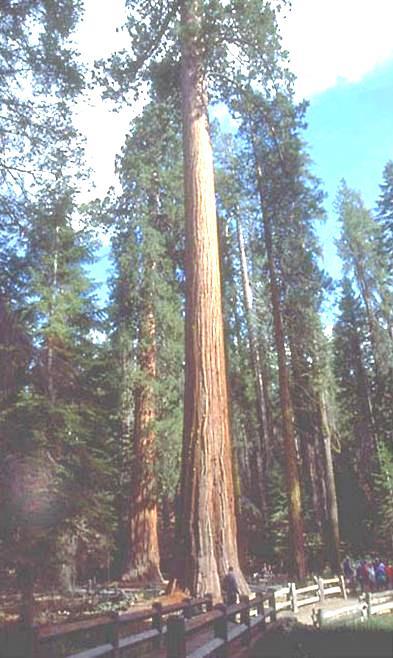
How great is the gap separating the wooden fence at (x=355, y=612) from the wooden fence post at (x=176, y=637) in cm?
435

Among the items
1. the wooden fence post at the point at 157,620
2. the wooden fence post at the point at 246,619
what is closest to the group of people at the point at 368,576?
the wooden fence post at the point at 246,619

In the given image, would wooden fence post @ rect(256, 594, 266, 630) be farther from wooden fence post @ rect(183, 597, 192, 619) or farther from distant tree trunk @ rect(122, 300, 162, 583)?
distant tree trunk @ rect(122, 300, 162, 583)

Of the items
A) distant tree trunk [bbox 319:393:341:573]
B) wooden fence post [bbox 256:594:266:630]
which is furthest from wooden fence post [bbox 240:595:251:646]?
distant tree trunk [bbox 319:393:341:573]

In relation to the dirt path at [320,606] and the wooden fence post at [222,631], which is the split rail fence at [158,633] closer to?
the wooden fence post at [222,631]

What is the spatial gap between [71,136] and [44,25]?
7.28ft

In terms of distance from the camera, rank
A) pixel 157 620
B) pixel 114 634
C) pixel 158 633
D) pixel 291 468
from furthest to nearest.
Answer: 1. pixel 291 468
2. pixel 157 620
3. pixel 158 633
4. pixel 114 634

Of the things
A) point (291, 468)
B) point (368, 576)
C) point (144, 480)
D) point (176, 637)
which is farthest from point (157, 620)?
point (368, 576)

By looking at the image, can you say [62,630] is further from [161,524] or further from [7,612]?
[161,524]

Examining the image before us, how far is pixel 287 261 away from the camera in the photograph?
2038cm

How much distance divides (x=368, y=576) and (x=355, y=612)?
28.3 ft

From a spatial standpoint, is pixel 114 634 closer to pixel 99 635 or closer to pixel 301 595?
pixel 99 635

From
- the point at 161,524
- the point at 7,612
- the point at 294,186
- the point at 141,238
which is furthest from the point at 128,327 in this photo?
the point at 161,524

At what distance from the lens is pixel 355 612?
13.3 m

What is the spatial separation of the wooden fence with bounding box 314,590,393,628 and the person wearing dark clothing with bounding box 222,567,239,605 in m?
1.44
